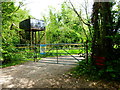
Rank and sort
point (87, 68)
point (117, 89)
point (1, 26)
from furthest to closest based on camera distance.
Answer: point (1, 26), point (87, 68), point (117, 89)

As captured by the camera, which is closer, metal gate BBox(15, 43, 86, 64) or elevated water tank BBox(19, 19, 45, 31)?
metal gate BBox(15, 43, 86, 64)

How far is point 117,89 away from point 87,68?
1149mm

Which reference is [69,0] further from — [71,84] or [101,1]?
[71,84]

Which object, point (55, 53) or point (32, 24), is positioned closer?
point (55, 53)

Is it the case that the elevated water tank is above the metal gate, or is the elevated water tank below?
above

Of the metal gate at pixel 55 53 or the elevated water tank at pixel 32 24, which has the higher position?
the elevated water tank at pixel 32 24

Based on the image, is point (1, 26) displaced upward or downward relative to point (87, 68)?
upward

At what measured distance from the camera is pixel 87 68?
133 inches

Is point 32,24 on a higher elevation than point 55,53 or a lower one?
higher

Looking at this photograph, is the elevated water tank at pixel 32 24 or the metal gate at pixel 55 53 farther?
the elevated water tank at pixel 32 24

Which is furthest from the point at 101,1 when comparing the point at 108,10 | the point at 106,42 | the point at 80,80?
the point at 80,80

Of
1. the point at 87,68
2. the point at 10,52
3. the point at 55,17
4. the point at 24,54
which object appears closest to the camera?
the point at 87,68

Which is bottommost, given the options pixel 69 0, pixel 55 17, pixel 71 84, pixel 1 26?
pixel 71 84

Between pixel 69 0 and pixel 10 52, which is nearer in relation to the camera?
pixel 69 0
